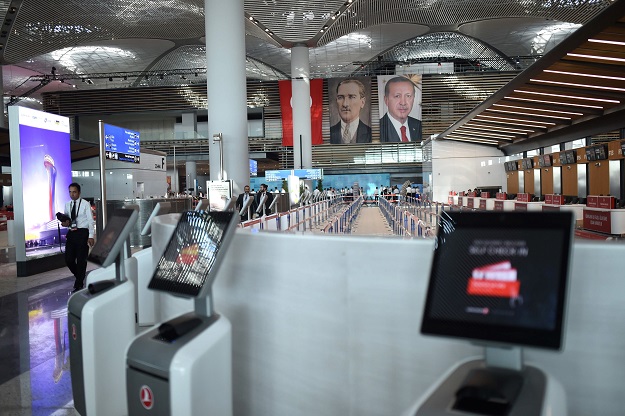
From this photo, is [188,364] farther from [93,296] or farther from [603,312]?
[603,312]

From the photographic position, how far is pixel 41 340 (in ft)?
15.5

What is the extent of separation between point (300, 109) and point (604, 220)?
735 inches

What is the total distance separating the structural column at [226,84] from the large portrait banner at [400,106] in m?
17.2

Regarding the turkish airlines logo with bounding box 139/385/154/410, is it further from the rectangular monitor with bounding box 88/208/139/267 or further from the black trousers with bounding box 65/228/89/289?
the black trousers with bounding box 65/228/89/289

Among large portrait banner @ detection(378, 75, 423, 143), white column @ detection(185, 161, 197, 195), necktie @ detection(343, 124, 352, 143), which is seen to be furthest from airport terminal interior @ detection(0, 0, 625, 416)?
white column @ detection(185, 161, 197, 195)

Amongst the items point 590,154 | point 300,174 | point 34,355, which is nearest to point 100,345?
point 34,355

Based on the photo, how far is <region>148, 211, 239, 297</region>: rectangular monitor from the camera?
2.09 meters

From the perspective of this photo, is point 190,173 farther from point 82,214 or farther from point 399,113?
point 82,214

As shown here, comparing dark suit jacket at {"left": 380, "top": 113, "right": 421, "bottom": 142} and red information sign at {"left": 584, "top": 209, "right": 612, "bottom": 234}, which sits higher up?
dark suit jacket at {"left": 380, "top": 113, "right": 421, "bottom": 142}

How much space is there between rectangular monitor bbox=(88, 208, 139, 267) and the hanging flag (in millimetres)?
26527

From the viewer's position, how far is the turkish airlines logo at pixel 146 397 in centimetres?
204

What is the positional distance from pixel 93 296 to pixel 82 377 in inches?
17.6

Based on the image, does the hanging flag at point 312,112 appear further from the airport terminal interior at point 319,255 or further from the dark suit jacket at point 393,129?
the dark suit jacket at point 393,129

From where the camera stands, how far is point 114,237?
288 centimetres
